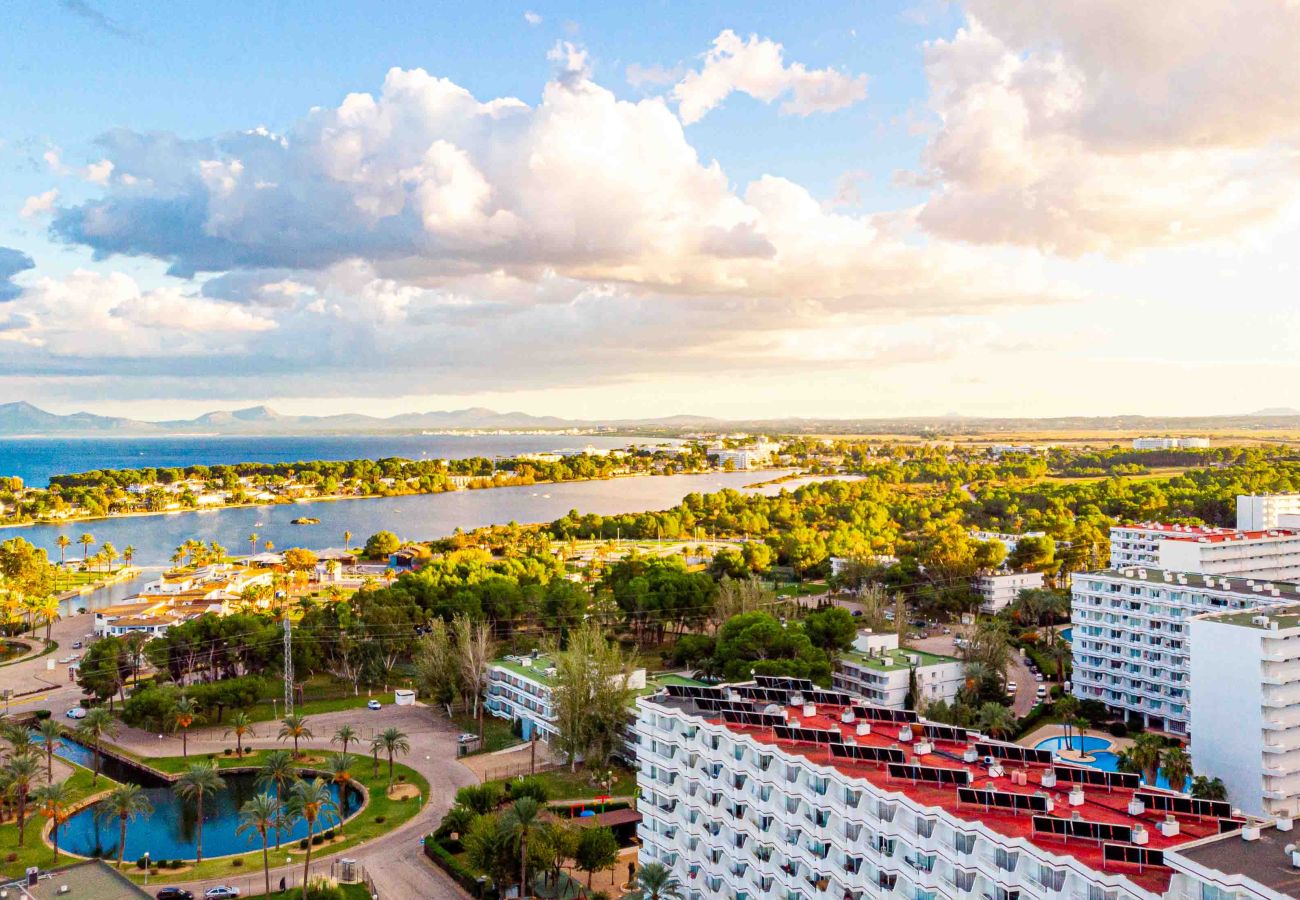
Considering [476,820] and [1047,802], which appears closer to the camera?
[1047,802]

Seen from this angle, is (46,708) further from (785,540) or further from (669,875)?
(785,540)

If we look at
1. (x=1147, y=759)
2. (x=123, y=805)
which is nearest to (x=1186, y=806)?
(x=1147, y=759)

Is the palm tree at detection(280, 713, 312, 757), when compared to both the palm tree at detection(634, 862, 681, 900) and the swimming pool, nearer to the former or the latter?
the palm tree at detection(634, 862, 681, 900)

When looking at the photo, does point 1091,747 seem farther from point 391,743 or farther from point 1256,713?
point 391,743

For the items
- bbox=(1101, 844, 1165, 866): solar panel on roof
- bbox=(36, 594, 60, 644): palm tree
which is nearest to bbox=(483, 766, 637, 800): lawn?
bbox=(1101, 844, 1165, 866): solar panel on roof

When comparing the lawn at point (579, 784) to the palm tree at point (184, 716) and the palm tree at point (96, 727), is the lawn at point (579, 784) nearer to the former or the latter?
the palm tree at point (184, 716)

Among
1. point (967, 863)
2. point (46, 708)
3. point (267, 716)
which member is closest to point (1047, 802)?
point (967, 863)
